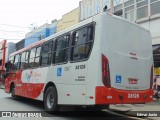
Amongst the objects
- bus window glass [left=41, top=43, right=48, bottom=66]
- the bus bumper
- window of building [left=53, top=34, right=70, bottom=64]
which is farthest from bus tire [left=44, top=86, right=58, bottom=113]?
the bus bumper

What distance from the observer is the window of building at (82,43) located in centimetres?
919

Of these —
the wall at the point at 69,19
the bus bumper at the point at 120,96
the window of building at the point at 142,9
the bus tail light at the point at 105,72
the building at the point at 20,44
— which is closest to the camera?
the bus bumper at the point at 120,96

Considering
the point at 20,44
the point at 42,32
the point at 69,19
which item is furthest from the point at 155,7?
the point at 20,44

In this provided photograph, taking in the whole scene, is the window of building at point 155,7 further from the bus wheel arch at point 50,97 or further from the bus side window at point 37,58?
the bus wheel arch at point 50,97

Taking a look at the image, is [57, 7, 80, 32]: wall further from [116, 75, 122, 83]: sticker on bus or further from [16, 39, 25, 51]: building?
[116, 75, 122, 83]: sticker on bus

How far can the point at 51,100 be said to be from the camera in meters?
11.3

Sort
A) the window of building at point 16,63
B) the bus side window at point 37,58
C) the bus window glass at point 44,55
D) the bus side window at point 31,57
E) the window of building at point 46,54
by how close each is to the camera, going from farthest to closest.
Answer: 1. the window of building at point 16,63
2. the bus side window at point 31,57
3. the bus side window at point 37,58
4. the bus window glass at point 44,55
5. the window of building at point 46,54

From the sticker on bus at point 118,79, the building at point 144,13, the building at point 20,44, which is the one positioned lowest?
the sticker on bus at point 118,79

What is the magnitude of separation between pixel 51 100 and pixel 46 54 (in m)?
2.11

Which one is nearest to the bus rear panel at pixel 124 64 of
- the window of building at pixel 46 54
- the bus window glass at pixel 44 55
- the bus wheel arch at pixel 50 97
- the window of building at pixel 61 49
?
the window of building at pixel 61 49

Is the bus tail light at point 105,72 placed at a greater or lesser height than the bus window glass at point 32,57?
lesser

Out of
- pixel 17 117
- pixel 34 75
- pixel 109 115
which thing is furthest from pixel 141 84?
pixel 34 75

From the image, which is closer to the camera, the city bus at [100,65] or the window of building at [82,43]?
the city bus at [100,65]

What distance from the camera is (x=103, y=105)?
8867mm
